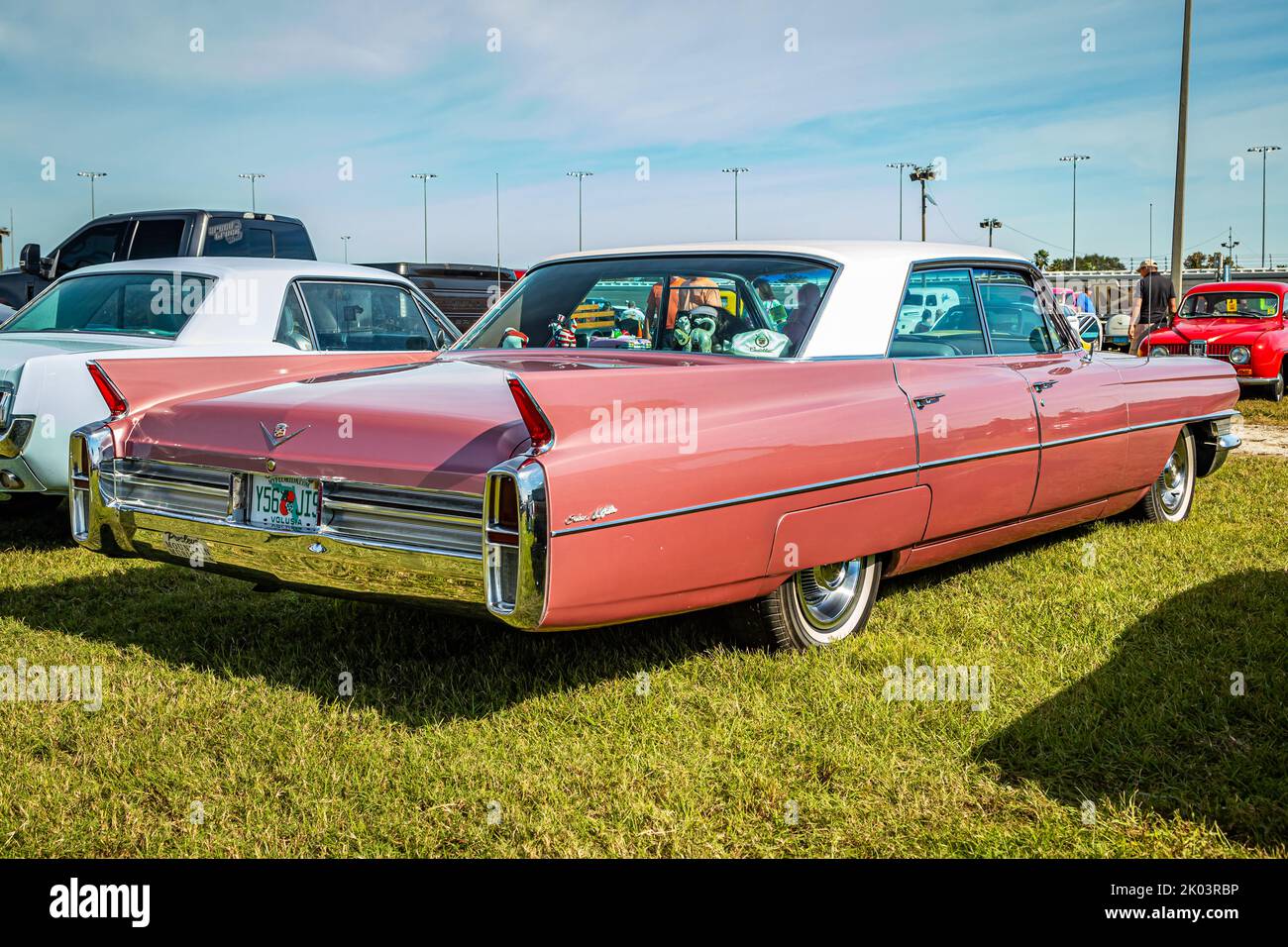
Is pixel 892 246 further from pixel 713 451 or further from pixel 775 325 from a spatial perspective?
pixel 713 451

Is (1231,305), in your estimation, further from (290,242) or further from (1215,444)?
(290,242)

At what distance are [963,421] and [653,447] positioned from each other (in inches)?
59.4

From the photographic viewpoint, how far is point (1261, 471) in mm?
7711

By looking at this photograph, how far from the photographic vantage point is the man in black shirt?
47.4ft

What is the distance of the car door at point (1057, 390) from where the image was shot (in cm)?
459

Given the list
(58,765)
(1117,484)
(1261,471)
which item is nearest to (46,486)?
(58,765)

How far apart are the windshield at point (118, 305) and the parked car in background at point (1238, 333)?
1043cm

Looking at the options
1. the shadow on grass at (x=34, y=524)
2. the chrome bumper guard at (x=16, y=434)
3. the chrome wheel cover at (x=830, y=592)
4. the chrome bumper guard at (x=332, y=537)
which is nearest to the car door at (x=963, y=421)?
the chrome wheel cover at (x=830, y=592)

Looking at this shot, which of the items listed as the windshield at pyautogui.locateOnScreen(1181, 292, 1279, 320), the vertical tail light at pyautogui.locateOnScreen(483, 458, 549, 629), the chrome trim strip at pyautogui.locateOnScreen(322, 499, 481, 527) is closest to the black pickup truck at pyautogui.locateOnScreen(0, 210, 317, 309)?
the chrome trim strip at pyautogui.locateOnScreen(322, 499, 481, 527)

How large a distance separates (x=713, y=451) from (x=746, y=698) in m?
0.79

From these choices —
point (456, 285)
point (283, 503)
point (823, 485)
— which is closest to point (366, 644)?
point (283, 503)

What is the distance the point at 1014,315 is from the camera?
5008mm

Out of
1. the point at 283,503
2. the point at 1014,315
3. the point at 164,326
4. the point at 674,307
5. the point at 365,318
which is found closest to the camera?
the point at 283,503
